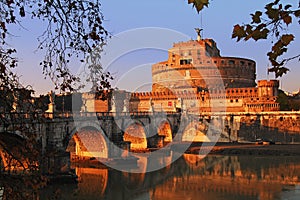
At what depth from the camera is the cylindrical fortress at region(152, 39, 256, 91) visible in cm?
6128

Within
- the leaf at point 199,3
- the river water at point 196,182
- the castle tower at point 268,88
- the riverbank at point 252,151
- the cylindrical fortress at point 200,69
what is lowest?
the river water at point 196,182

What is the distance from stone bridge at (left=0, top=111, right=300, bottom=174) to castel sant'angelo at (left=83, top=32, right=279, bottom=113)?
2811mm


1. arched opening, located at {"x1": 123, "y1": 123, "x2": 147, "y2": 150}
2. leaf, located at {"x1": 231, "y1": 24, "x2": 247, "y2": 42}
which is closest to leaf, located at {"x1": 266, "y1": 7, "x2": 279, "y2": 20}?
leaf, located at {"x1": 231, "y1": 24, "x2": 247, "y2": 42}

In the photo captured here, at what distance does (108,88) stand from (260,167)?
2449cm

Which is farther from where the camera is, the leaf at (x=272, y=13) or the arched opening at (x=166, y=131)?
the arched opening at (x=166, y=131)

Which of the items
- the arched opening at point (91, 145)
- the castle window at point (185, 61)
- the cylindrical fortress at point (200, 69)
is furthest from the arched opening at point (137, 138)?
the castle window at point (185, 61)

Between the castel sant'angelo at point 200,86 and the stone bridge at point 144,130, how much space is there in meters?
2.81

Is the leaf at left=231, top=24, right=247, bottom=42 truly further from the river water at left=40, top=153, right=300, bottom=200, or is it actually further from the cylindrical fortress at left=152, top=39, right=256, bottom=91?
the cylindrical fortress at left=152, top=39, right=256, bottom=91

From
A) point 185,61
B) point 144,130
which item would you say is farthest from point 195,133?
point 185,61

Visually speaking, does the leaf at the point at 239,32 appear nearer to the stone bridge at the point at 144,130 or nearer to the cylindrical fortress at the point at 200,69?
the stone bridge at the point at 144,130

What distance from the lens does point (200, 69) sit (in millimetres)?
62406

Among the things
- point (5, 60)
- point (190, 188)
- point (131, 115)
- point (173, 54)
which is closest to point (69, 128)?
point (190, 188)

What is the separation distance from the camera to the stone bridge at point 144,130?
2303 centimetres

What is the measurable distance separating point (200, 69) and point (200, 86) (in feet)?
10.5
